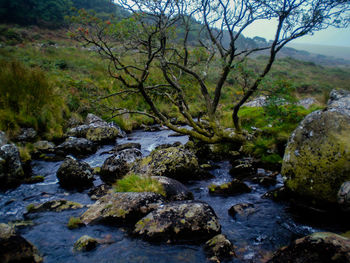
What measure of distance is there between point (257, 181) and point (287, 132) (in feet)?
9.07

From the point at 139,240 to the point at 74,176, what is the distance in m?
3.09

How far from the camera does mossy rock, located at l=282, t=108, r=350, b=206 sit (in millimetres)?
4223

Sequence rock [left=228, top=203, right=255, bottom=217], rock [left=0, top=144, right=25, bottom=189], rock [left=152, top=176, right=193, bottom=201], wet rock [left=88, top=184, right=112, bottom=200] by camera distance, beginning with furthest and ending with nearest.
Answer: rock [left=0, top=144, right=25, bottom=189] < wet rock [left=88, top=184, right=112, bottom=200] < rock [left=152, top=176, right=193, bottom=201] < rock [left=228, top=203, right=255, bottom=217]

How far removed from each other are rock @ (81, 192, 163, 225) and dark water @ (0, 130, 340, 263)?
0.19m

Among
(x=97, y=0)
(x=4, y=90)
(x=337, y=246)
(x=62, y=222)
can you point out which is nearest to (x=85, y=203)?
(x=62, y=222)

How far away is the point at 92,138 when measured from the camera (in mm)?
10219

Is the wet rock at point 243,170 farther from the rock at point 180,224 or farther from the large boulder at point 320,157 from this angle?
the rock at point 180,224

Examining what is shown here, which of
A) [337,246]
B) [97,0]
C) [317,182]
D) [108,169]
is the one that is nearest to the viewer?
[337,246]


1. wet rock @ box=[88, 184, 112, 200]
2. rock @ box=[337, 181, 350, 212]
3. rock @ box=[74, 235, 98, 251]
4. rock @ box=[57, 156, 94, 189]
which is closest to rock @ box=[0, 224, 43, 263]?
rock @ box=[74, 235, 98, 251]

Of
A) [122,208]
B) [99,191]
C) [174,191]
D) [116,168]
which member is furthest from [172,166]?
[122,208]

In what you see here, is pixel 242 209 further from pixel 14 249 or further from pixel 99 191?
pixel 14 249

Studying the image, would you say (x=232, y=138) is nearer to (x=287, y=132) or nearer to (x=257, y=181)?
(x=287, y=132)

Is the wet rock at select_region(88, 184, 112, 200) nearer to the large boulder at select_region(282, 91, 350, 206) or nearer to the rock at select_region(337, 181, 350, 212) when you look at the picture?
the large boulder at select_region(282, 91, 350, 206)

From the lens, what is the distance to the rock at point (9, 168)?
5971mm
